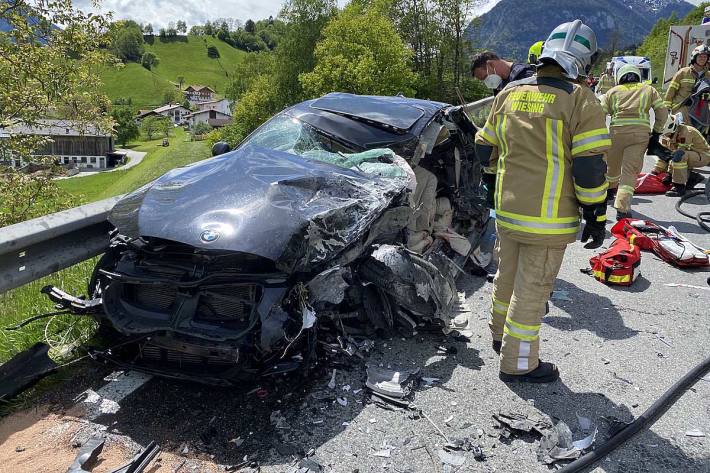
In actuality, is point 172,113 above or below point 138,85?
below

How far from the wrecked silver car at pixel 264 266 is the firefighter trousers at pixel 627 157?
3.40 m

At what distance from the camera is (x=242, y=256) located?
2775mm

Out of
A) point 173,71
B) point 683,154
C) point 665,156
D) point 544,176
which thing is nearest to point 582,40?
point 544,176

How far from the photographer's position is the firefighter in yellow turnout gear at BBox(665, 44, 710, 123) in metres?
8.64

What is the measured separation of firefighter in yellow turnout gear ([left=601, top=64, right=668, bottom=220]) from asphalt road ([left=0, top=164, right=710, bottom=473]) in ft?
9.80

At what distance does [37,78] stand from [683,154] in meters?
10.00

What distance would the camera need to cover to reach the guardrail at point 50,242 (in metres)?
2.84

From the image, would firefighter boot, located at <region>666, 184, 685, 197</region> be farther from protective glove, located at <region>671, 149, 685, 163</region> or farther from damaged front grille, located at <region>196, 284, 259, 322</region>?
damaged front grille, located at <region>196, 284, 259, 322</region>

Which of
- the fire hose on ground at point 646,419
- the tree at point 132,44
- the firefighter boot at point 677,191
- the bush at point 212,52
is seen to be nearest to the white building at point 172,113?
the tree at point 132,44

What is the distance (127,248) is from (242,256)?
2.47 ft

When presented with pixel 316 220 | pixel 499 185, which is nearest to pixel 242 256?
pixel 316 220

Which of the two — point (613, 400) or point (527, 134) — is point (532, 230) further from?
point (613, 400)

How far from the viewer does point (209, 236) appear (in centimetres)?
272

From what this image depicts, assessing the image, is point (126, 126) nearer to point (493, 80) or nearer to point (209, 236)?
point (493, 80)
